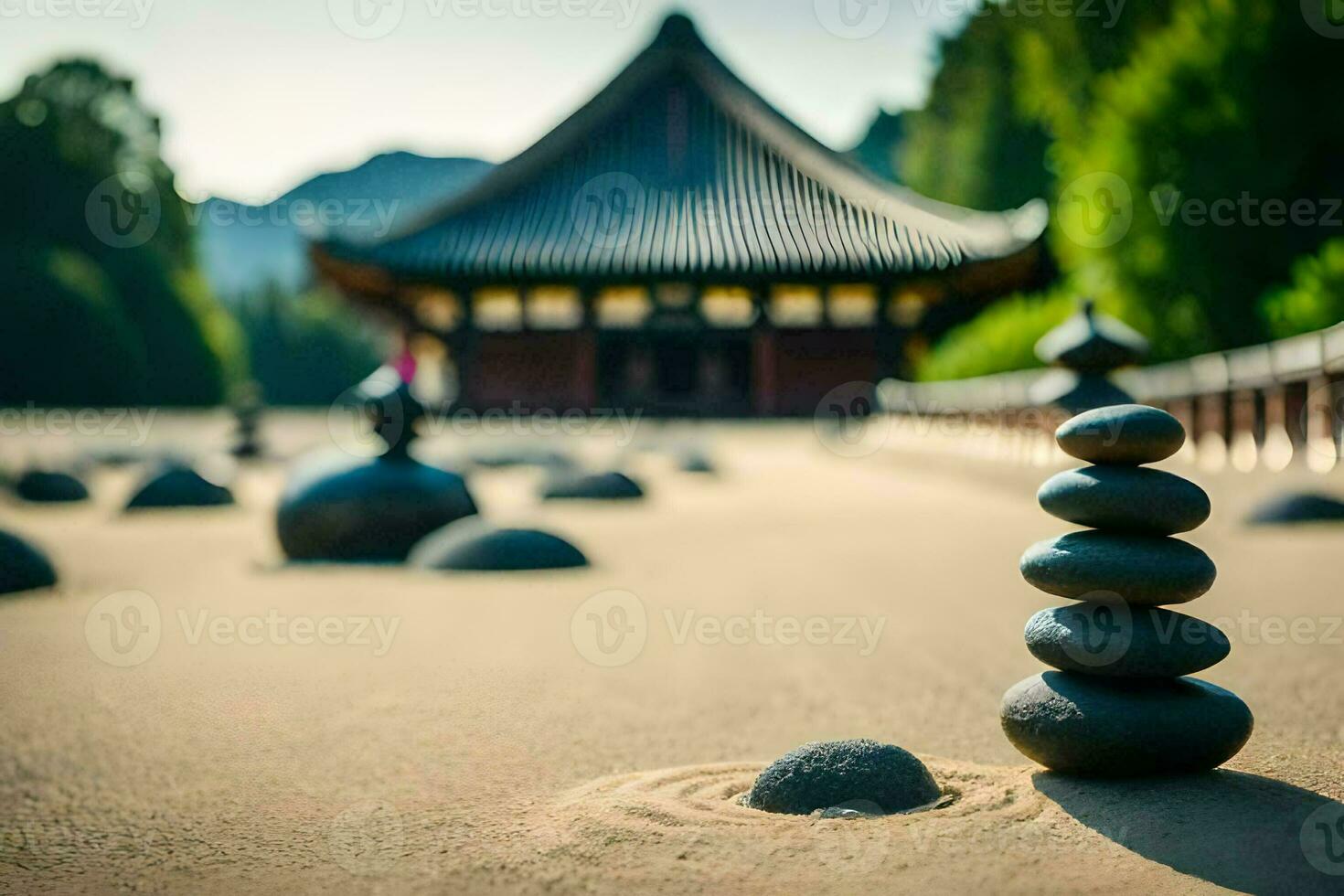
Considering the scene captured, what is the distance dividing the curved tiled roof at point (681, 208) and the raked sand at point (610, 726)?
12.9 meters

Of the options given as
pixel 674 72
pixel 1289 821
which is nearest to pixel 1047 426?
pixel 1289 821

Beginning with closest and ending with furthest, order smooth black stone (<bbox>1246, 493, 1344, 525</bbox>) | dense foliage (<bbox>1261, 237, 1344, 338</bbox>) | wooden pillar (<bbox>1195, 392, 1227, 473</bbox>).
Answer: smooth black stone (<bbox>1246, 493, 1344, 525</bbox>) → wooden pillar (<bbox>1195, 392, 1227, 473</bbox>) → dense foliage (<bbox>1261, 237, 1344, 338</bbox>)

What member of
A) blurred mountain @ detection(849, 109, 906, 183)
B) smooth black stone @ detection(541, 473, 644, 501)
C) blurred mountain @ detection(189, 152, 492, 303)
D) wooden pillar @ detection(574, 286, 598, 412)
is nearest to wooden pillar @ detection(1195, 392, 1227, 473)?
smooth black stone @ detection(541, 473, 644, 501)

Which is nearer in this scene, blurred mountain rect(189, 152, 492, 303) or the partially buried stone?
the partially buried stone

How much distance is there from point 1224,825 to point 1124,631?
17.2 inches

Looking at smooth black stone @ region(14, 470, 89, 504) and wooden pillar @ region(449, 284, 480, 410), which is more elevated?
Answer: wooden pillar @ region(449, 284, 480, 410)

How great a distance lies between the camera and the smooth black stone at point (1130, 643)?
2.53 metres

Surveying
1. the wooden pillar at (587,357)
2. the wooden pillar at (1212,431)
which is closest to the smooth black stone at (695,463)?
the wooden pillar at (1212,431)

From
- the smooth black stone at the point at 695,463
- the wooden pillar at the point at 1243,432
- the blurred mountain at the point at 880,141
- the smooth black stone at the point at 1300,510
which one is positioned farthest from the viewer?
the blurred mountain at the point at 880,141

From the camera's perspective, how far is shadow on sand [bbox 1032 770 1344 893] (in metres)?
2.09

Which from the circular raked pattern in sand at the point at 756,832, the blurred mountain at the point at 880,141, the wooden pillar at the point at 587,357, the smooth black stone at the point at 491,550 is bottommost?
the circular raked pattern in sand at the point at 756,832

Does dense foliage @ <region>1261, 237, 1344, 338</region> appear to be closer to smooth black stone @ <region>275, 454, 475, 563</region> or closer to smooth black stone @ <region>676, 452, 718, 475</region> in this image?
smooth black stone @ <region>676, 452, 718, 475</region>

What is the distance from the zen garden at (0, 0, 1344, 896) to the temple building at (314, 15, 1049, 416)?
97mm

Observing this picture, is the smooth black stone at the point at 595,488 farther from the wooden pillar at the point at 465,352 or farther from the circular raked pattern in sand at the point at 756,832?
the wooden pillar at the point at 465,352
